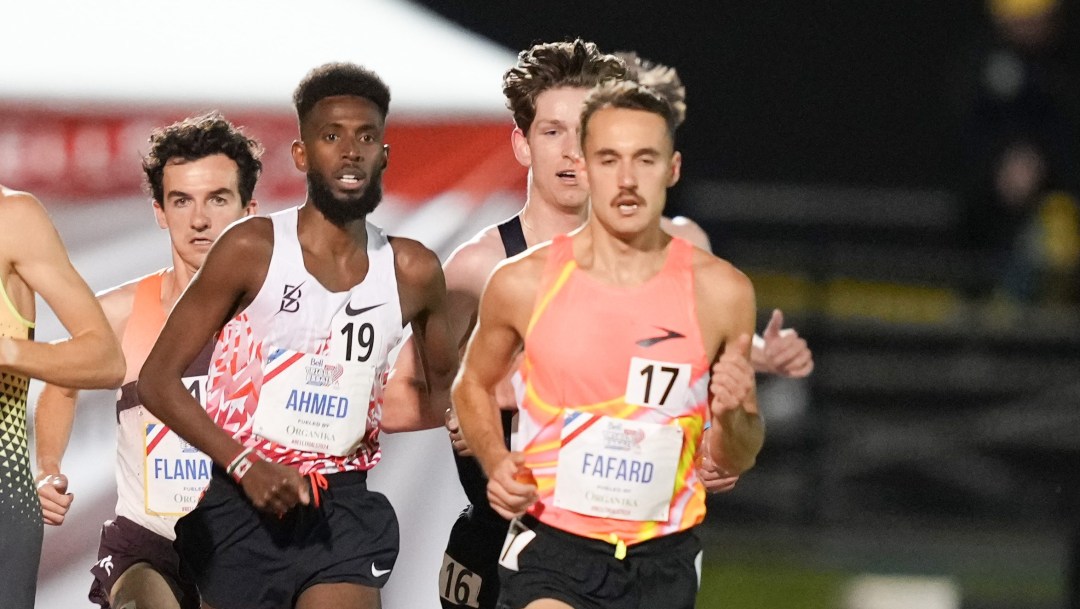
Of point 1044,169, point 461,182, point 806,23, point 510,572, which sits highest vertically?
point 806,23

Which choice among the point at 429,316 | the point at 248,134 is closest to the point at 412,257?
the point at 429,316

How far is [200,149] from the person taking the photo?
222 inches

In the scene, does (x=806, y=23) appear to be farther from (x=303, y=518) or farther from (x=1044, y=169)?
(x=303, y=518)

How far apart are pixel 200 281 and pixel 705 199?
7.32 meters

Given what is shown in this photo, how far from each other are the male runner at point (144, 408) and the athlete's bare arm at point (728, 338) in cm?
163

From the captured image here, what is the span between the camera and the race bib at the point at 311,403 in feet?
15.0

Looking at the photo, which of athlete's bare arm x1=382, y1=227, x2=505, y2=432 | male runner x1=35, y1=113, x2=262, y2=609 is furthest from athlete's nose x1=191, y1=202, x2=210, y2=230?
athlete's bare arm x1=382, y1=227, x2=505, y2=432

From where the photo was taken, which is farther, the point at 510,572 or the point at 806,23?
the point at 806,23

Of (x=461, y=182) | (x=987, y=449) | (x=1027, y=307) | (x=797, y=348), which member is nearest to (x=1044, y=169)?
(x=1027, y=307)

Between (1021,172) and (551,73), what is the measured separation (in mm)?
6382

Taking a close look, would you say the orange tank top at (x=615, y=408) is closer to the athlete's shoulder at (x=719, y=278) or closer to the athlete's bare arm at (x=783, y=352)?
the athlete's shoulder at (x=719, y=278)

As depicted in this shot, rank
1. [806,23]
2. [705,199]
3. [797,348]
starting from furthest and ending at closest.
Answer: [806,23]
[705,199]
[797,348]

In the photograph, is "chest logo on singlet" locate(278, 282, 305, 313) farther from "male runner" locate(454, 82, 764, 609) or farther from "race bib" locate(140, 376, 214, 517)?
"race bib" locate(140, 376, 214, 517)

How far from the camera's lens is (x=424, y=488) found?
6461 millimetres
